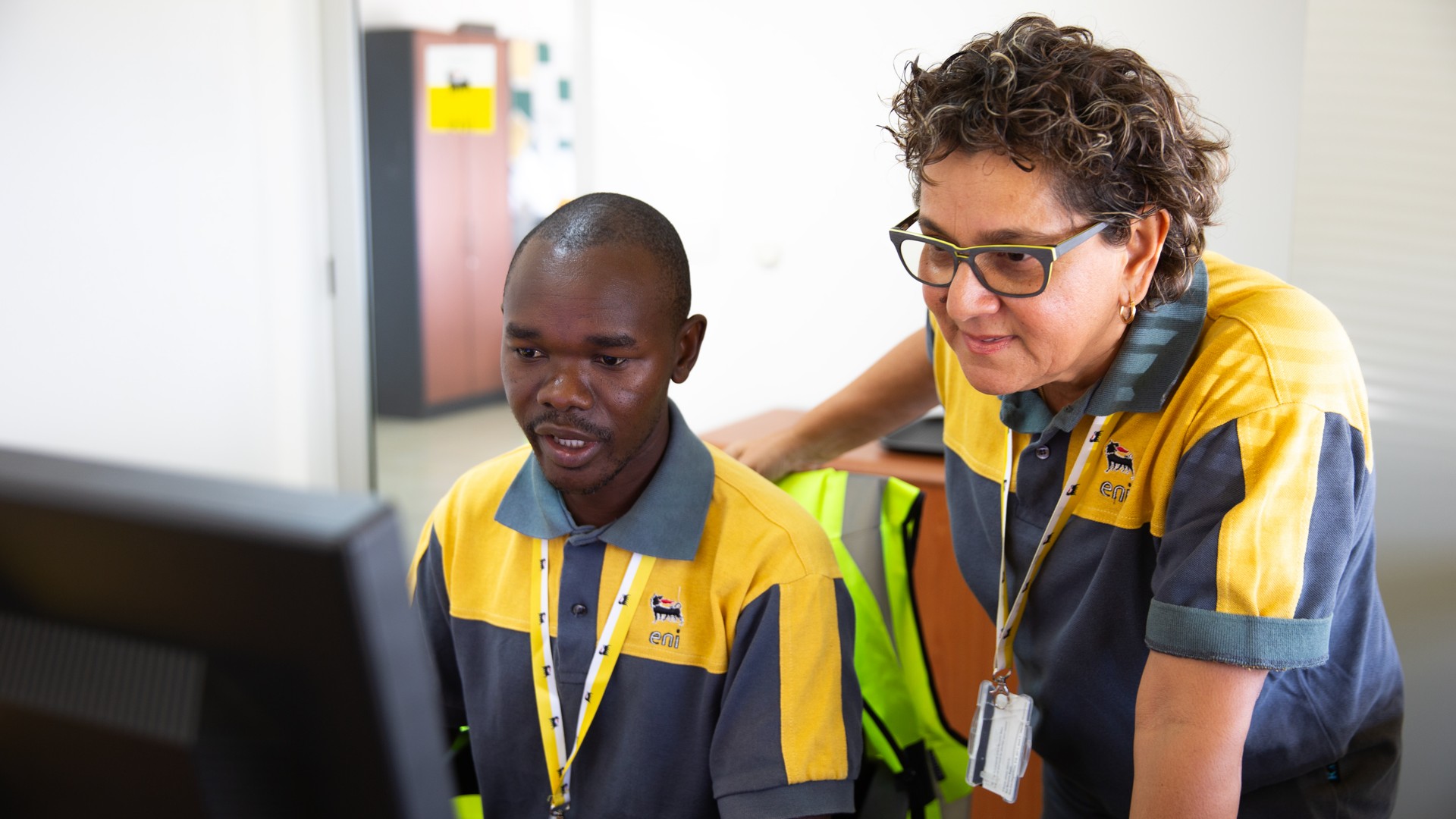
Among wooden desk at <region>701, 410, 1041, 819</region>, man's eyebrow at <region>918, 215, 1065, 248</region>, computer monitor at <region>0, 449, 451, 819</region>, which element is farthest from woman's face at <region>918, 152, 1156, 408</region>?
wooden desk at <region>701, 410, 1041, 819</region>

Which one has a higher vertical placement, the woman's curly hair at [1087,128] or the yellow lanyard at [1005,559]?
the woman's curly hair at [1087,128]

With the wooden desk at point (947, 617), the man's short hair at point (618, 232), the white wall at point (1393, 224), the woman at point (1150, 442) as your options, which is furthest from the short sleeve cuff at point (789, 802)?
the white wall at point (1393, 224)

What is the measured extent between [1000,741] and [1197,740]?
1.18ft

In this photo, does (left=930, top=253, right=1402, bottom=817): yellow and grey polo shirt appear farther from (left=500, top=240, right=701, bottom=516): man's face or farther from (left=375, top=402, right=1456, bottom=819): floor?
(left=375, top=402, right=1456, bottom=819): floor

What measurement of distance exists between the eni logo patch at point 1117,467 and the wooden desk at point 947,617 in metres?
0.94

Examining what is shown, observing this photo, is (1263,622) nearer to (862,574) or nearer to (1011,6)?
(862,574)

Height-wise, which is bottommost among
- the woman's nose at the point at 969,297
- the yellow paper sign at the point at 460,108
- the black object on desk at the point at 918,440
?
the black object on desk at the point at 918,440

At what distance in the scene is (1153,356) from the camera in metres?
1.08

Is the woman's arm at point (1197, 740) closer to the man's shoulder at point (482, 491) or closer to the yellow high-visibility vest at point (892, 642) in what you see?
the yellow high-visibility vest at point (892, 642)

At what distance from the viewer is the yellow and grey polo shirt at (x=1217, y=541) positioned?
0.94 meters

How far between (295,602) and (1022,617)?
1037mm

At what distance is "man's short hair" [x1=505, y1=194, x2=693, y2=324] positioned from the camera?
124 cm

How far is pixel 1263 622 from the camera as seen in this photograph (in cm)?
93

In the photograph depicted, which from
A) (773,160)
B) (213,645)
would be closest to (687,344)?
(213,645)
